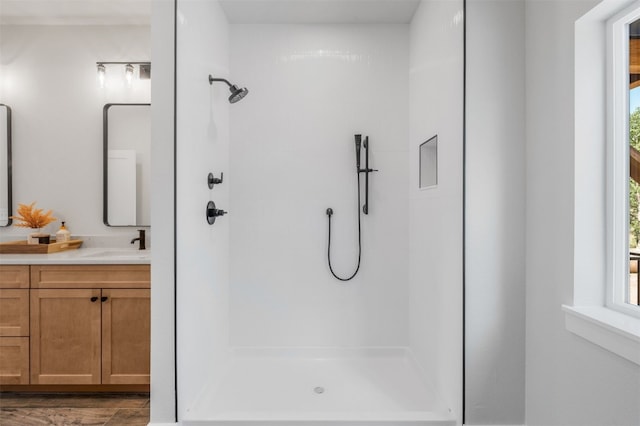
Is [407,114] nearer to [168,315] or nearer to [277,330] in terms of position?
[277,330]

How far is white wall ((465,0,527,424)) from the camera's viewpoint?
1636 mm

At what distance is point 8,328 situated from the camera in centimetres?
233

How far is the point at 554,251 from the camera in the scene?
146 centimetres

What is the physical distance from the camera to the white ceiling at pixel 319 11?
232 centimetres

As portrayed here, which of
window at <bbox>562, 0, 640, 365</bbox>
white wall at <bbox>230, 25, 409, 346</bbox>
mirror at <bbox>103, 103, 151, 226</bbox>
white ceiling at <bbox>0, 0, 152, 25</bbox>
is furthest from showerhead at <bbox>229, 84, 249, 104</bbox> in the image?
window at <bbox>562, 0, 640, 365</bbox>

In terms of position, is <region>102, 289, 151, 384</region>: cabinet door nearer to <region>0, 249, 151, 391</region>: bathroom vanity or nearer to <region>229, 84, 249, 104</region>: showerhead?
<region>0, 249, 151, 391</region>: bathroom vanity

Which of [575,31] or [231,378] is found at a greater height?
[575,31]

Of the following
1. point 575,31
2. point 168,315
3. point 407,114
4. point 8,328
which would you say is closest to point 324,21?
point 407,114

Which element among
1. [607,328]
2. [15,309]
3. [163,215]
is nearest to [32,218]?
[15,309]

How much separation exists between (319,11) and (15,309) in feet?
8.79

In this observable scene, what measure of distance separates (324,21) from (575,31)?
→ 1.65m

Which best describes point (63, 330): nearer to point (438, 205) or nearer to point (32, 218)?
point (32, 218)

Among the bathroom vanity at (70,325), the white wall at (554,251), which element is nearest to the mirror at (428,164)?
the white wall at (554,251)

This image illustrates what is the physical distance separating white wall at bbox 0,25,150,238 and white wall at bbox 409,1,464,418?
2.07 meters
